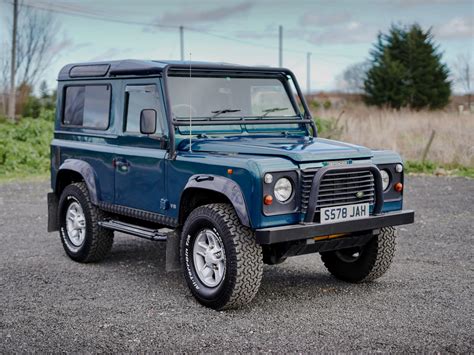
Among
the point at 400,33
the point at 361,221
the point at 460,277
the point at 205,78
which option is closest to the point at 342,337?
the point at 361,221

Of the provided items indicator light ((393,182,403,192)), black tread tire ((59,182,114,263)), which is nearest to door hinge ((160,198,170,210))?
black tread tire ((59,182,114,263))

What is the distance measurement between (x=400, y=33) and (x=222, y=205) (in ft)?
149

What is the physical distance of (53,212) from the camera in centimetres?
845

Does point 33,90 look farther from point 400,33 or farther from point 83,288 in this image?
point 83,288

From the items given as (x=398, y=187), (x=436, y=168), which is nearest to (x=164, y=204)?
(x=398, y=187)

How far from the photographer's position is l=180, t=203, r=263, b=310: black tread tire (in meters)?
5.68

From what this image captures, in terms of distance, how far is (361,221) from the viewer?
19.5 feet

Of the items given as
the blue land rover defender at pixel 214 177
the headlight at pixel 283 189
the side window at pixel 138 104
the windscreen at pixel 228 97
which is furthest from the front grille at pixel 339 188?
the side window at pixel 138 104

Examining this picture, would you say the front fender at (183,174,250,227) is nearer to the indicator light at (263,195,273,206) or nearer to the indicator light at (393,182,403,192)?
the indicator light at (263,195,273,206)

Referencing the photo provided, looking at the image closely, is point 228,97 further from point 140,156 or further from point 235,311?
point 235,311

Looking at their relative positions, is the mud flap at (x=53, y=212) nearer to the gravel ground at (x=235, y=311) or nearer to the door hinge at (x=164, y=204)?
the gravel ground at (x=235, y=311)

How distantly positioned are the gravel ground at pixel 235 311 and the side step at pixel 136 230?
511 millimetres

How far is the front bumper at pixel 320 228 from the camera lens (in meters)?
5.45

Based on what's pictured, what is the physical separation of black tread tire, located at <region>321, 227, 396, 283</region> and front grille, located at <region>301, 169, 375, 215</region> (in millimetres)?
732
